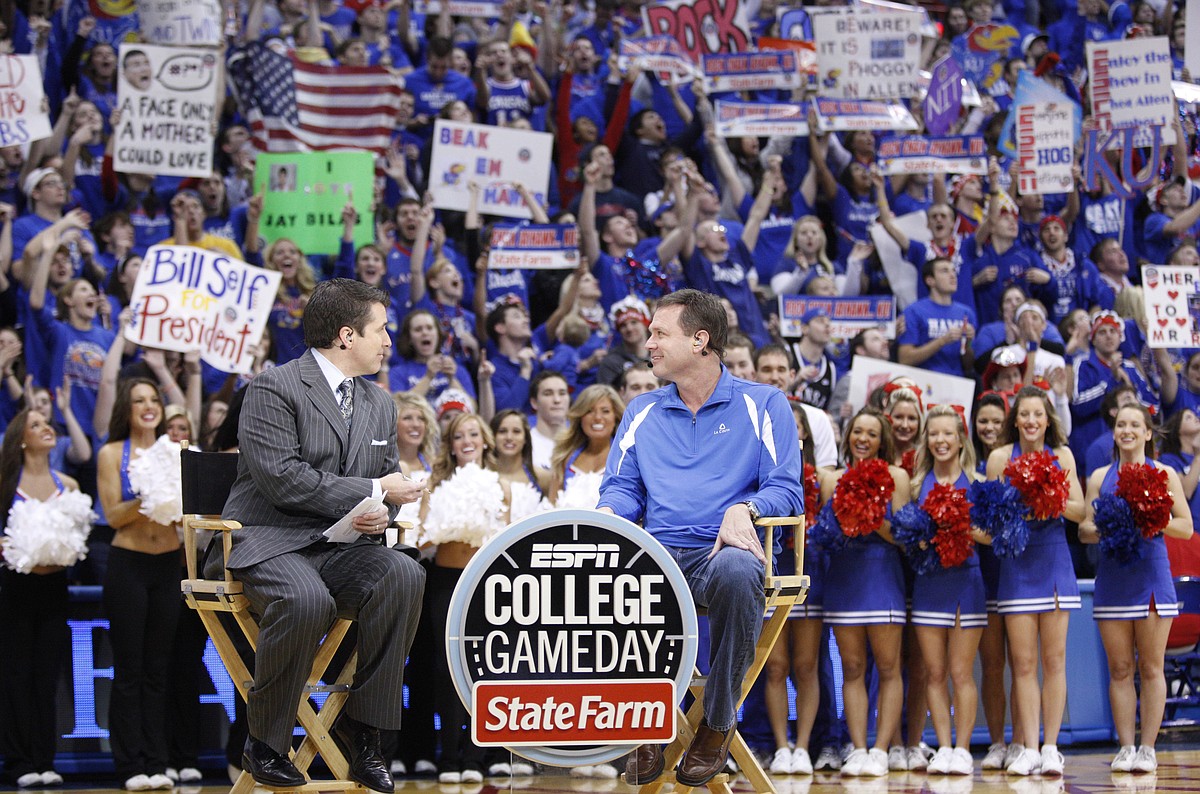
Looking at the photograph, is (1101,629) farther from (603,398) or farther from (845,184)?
(845,184)

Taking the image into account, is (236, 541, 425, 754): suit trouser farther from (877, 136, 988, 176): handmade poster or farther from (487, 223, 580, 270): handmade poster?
(877, 136, 988, 176): handmade poster

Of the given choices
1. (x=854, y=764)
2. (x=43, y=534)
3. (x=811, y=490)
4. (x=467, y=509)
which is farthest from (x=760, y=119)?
(x=43, y=534)

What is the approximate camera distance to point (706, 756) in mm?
4871

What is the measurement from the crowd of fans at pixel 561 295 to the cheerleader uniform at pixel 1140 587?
0.39 meters

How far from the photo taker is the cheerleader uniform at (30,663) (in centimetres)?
714

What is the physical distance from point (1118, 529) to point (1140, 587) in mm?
357

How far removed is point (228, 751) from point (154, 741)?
0.36 m

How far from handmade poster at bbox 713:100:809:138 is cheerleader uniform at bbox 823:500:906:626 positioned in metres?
5.60

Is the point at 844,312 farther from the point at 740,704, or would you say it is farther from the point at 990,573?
the point at 740,704

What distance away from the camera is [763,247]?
12195mm

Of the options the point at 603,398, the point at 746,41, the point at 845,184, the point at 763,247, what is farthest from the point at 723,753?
the point at 746,41

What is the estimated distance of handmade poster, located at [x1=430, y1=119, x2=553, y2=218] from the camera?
37.8ft

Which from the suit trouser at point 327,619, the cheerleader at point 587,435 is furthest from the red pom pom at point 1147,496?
the suit trouser at point 327,619

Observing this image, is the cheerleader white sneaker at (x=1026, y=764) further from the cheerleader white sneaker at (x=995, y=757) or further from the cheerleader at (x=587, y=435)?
the cheerleader at (x=587, y=435)
